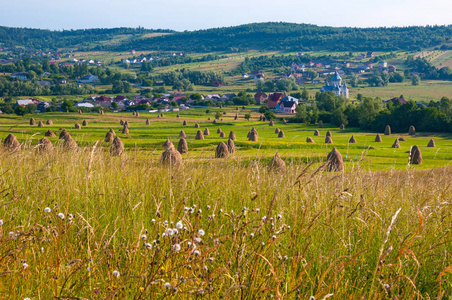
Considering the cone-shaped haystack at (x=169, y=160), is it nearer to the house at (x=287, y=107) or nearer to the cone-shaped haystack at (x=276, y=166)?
the cone-shaped haystack at (x=276, y=166)

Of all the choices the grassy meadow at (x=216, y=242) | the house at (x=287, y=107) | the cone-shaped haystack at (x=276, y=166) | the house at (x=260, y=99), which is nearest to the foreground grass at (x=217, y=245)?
the grassy meadow at (x=216, y=242)

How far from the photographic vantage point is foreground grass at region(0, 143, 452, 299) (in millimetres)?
2746

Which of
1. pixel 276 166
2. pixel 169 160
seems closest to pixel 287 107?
pixel 276 166

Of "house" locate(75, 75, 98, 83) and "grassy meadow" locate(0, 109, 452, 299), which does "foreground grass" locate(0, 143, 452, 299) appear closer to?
"grassy meadow" locate(0, 109, 452, 299)

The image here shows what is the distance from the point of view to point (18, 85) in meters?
138

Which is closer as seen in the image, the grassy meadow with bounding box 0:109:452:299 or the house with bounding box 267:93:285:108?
the grassy meadow with bounding box 0:109:452:299

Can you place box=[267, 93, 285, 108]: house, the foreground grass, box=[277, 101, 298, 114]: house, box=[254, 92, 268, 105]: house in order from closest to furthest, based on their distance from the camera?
1. the foreground grass
2. box=[277, 101, 298, 114]: house
3. box=[267, 93, 285, 108]: house
4. box=[254, 92, 268, 105]: house

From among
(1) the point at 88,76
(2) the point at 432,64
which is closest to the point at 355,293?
(1) the point at 88,76

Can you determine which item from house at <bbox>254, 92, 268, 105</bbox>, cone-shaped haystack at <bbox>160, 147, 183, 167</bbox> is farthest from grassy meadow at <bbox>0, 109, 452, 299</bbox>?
house at <bbox>254, 92, 268, 105</bbox>

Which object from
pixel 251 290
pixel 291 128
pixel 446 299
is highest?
pixel 251 290

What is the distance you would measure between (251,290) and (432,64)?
21645 centimetres

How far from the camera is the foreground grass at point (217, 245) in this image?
108 inches

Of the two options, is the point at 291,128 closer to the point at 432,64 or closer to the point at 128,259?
the point at 128,259

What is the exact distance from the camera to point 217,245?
2.79 metres
